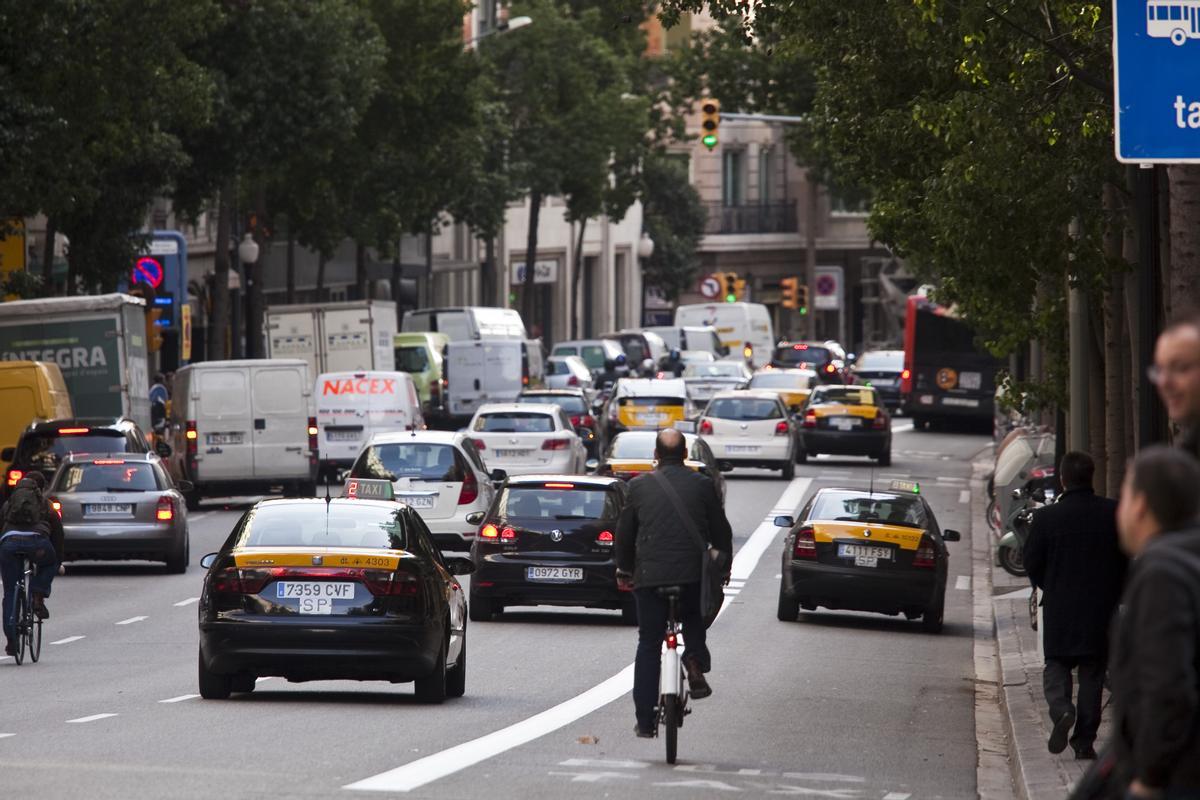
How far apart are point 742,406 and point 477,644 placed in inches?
928

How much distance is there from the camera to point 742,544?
32062 mm

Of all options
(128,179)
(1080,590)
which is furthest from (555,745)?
(128,179)

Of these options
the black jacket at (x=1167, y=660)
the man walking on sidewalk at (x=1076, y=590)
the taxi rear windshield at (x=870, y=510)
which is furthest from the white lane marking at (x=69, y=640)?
the black jacket at (x=1167, y=660)

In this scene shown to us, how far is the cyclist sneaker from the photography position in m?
12.8

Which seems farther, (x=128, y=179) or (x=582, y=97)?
(x=582, y=97)

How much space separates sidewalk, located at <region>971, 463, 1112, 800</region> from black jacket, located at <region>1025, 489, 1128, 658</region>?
2.09ft

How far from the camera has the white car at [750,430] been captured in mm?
43250

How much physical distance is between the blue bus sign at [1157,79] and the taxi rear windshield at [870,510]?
40.4 ft

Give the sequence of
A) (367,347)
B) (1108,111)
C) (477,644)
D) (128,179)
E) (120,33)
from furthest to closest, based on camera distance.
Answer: (367,347), (128,179), (120,33), (477,644), (1108,111)

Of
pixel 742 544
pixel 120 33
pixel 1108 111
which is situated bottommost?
pixel 742 544

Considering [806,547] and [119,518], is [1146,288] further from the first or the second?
[119,518]

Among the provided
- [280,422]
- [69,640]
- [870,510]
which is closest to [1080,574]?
[870,510]

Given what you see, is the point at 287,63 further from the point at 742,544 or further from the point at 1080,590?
the point at 1080,590

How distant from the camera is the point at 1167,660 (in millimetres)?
5895
